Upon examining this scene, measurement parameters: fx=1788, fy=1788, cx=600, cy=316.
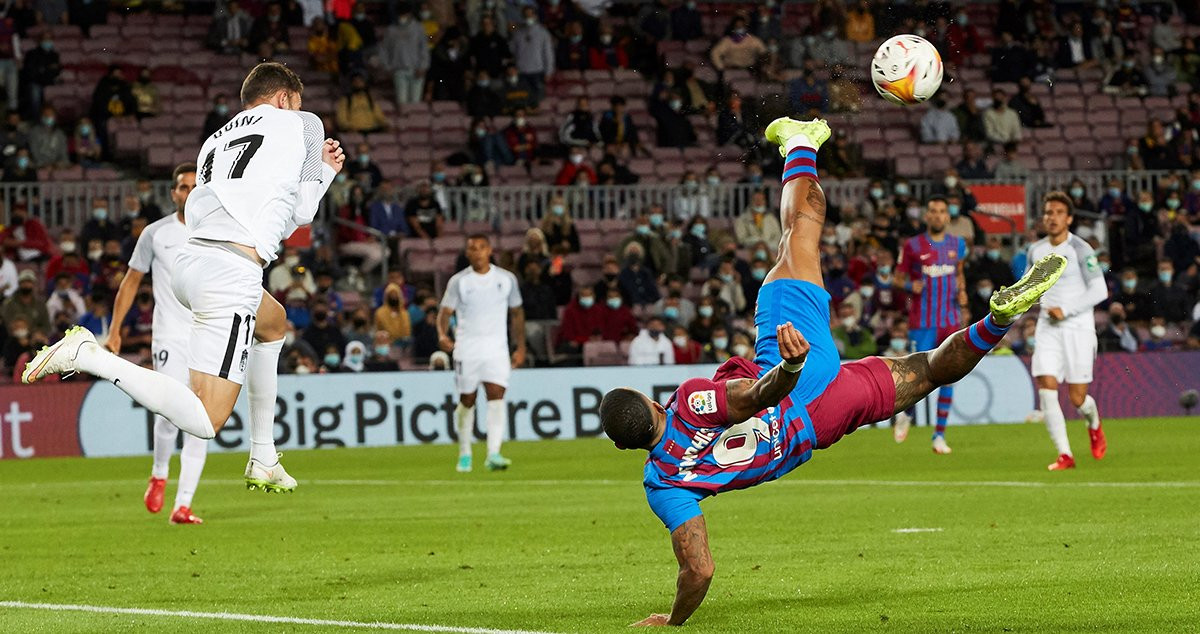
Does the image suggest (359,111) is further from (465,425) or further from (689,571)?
(689,571)

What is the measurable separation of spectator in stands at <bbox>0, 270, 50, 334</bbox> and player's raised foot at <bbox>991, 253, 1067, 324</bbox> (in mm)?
17890

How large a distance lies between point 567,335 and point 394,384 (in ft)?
12.1

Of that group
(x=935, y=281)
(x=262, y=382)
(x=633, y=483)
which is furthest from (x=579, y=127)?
(x=262, y=382)

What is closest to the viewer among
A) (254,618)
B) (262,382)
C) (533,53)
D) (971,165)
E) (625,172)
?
(254,618)

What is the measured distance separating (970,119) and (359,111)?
36.2ft

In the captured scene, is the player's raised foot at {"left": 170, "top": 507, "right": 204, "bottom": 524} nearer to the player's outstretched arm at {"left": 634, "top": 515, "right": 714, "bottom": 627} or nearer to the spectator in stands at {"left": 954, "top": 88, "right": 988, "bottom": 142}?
the player's outstretched arm at {"left": 634, "top": 515, "right": 714, "bottom": 627}

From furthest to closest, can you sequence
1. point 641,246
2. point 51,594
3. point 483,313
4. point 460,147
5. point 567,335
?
point 460,147
point 641,246
point 567,335
point 483,313
point 51,594

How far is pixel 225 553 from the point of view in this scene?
11.2 meters

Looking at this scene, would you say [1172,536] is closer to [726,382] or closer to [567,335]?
[726,382]

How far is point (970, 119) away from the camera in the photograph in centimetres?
3256

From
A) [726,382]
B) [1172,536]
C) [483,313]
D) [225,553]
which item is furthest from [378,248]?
[726,382]

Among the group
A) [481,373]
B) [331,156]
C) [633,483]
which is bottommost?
[633,483]

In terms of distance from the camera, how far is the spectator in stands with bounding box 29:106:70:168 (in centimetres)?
2859

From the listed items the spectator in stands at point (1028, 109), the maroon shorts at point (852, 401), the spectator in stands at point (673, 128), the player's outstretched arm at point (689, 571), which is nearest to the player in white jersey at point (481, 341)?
the maroon shorts at point (852, 401)
